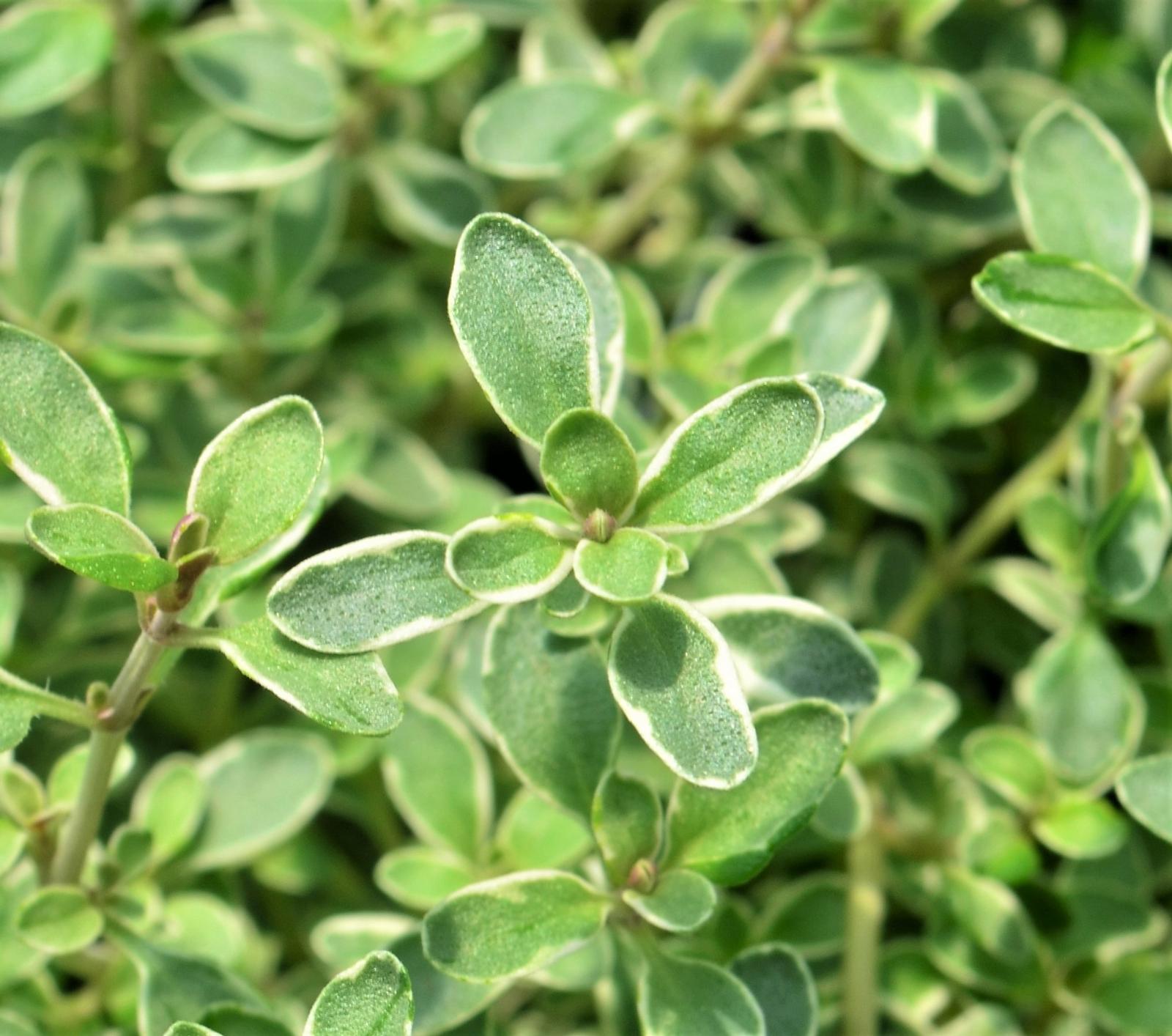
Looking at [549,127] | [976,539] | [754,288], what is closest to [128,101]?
[549,127]

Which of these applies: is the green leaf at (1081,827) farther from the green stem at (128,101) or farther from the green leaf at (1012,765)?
the green stem at (128,101)

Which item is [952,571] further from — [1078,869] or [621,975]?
[621,975]

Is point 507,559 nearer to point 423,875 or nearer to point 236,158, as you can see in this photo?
point 423,875

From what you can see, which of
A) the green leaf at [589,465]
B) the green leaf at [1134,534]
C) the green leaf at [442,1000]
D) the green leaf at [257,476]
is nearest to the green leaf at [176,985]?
the green leaf at [442,1000]

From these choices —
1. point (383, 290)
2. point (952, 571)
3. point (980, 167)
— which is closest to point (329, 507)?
point (383, 290)

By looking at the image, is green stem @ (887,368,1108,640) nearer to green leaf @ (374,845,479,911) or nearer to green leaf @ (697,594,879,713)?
green leaf @ (697,594,879,713)

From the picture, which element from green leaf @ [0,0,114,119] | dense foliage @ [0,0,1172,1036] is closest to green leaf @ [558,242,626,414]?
dense foliage @ [0,0,1172,1036]
